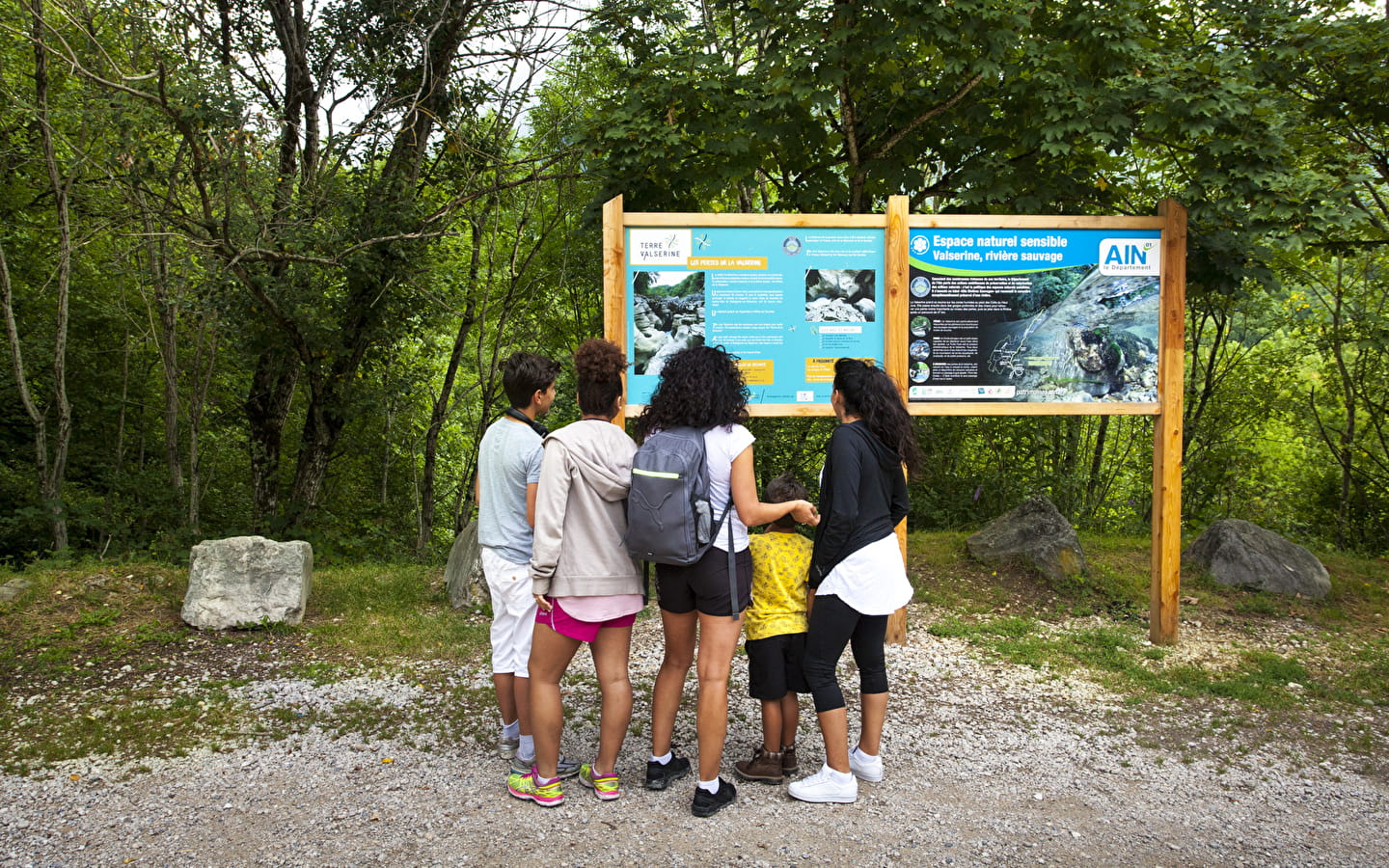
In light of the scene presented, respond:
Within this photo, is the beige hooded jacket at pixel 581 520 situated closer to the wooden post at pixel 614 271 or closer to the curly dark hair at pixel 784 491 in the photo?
the curly dark hair at pixel 784 491

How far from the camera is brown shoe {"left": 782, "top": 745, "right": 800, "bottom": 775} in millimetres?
3605

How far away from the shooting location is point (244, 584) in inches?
223

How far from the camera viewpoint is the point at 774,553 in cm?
344

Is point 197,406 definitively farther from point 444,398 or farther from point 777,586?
point 777,586

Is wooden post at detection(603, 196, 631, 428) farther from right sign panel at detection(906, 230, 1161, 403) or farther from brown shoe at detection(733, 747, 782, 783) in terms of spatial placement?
brown shoe at detection(733, 747, 782, 783)

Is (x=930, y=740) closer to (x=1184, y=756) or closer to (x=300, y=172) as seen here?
(x=1184, y=756)

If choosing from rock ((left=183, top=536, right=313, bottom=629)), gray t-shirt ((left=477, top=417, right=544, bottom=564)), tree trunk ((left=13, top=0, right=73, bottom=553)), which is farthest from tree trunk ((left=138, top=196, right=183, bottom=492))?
gray t-shirt ((left=477, top=417, right=544, bottom=564))

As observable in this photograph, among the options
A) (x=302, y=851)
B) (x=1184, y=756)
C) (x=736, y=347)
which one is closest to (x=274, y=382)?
(x=736, y=347)

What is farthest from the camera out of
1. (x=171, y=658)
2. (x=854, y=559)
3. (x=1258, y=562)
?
(x=1258, y=562)

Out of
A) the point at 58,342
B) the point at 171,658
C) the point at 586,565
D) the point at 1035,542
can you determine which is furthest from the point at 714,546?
the point at 58,342

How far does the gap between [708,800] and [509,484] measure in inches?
54.4

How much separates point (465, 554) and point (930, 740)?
3.61 metres

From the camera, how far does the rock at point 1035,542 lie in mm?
6840

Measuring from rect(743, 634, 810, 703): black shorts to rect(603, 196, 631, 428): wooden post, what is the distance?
2.02 metres
